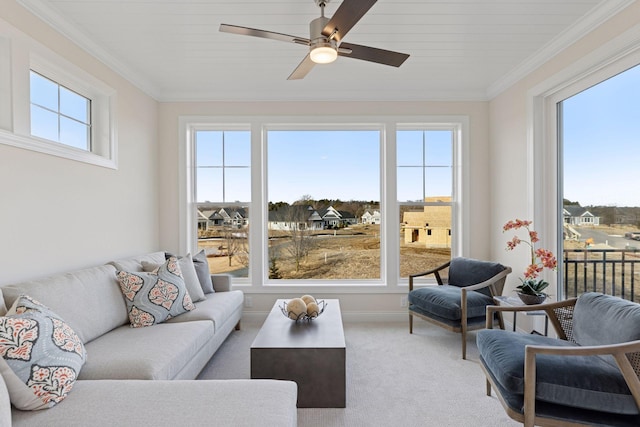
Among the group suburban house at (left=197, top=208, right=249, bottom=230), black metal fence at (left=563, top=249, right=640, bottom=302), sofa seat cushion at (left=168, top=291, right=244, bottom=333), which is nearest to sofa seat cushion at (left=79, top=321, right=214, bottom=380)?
sofa seat cushion at (left=168, top=291, right=244, bottom=333)

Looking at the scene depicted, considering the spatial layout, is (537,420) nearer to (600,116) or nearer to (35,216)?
(600,116)

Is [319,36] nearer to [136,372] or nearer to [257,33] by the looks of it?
[257,33]

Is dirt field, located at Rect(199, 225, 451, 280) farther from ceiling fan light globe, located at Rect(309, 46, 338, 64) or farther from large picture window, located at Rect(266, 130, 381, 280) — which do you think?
ceiling fan light globe, located at Rect(309, 46, 338, 64)

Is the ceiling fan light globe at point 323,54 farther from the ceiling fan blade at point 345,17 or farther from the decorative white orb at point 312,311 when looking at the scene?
the decorative white orb at point 312,311

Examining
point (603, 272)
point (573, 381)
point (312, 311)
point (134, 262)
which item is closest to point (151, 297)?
point (134, 262)

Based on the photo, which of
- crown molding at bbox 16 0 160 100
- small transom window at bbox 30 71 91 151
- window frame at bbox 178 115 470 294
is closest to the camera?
crown molding at bbox 16 0 160 100

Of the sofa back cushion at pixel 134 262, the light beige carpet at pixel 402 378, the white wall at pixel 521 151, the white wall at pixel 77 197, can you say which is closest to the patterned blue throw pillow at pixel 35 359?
the white wall at pixel 77 197

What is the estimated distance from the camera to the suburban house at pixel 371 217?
14.1 ft

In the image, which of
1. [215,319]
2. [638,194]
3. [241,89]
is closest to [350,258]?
[215,319]

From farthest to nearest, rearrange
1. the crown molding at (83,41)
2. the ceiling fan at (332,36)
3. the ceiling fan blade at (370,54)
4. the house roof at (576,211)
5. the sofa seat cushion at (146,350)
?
the house roof at (576,211) < the crown molding at (83,41) < the ceiling fan blade at (370,54) < the sofa seat cushion at (146,350) < the ceiling fan at (332,36)

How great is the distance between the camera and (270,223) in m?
4.29

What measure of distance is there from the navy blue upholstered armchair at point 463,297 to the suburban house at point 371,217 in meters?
0.92

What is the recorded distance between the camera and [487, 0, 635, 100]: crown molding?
237cm

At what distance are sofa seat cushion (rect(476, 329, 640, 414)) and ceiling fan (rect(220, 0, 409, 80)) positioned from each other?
1.91 metres
